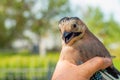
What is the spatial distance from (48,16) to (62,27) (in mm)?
15333

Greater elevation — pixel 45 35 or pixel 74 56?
pixel 74 56

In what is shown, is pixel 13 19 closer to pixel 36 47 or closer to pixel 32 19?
pixel 32 19

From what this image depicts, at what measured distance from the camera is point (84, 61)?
753 mm

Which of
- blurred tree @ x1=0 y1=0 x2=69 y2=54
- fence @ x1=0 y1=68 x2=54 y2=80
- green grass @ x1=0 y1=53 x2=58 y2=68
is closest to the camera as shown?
fence @ x1=0 y1=68 x2=54 y2=80

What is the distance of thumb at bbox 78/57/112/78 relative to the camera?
0.74 m

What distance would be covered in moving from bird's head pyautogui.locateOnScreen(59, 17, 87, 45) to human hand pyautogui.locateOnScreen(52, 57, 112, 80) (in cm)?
4

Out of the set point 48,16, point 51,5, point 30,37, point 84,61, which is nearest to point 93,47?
point 84,61

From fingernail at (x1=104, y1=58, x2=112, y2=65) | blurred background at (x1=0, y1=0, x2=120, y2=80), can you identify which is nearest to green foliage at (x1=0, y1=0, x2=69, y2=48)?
blurred background at (x1=0, y1=0, x2=120, y2=80)

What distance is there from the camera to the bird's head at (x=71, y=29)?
75 centimetres

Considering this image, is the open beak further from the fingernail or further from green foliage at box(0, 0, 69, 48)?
green foliage at box(0, 0, 69, 48)

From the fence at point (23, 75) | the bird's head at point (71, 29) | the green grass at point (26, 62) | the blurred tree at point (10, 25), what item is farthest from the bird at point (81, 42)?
the blurred tree at point (10, 25)

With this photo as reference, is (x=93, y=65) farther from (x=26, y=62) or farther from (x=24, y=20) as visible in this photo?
(x=24, y=20)

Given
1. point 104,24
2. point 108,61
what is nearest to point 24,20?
point 104,24

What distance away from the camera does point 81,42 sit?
0.75m
